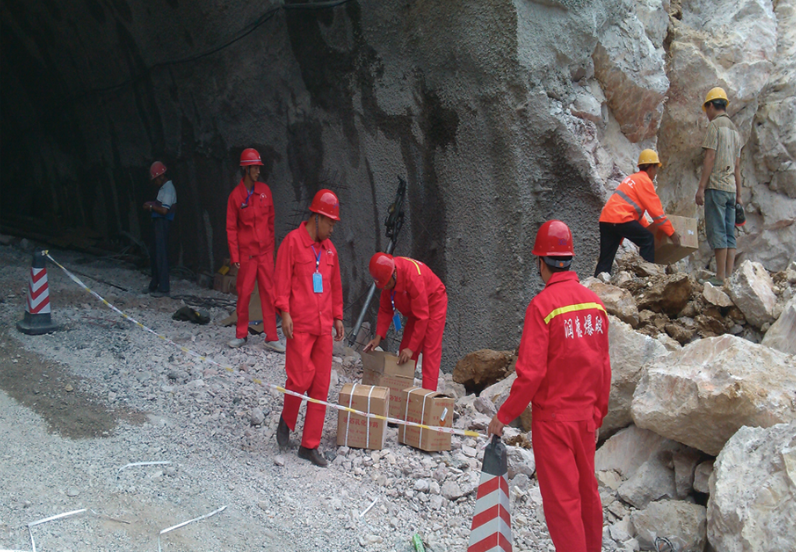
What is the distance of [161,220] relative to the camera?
788cm

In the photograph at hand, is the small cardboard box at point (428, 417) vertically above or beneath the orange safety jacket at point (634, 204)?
beneath

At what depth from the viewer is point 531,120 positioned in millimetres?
5566

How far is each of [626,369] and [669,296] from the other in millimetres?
1167

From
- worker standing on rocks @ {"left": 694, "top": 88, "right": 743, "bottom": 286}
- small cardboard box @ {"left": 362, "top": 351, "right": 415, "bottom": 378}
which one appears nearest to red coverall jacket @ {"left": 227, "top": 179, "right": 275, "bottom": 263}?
small cardboard box @ {"left": 362, "top": 351, "right": 415, "bottom": 378}

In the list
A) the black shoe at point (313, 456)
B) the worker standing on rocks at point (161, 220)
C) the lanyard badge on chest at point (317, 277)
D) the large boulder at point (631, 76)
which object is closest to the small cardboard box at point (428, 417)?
the black shoe at point (313, 456)

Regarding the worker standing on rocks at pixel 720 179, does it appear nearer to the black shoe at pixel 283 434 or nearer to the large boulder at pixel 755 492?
the large boulder at pixel 755 492

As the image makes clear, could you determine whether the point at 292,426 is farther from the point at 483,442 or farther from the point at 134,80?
the point at 134,80

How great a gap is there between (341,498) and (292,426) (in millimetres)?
713

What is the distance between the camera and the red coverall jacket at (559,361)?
2895 mm

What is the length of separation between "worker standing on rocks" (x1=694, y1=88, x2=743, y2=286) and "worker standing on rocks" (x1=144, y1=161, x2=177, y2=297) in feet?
20.0

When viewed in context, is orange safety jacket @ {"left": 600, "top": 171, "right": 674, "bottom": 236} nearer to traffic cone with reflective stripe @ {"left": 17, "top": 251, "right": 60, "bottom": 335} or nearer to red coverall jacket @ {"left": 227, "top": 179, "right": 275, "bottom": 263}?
red coverall jacket @ {"left": 227, "top": 179, "right": 275, "bottom": 263}

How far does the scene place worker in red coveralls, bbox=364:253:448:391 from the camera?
476 cm

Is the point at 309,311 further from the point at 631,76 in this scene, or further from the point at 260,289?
the point at 631,76

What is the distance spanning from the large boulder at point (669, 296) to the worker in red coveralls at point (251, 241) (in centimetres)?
354
